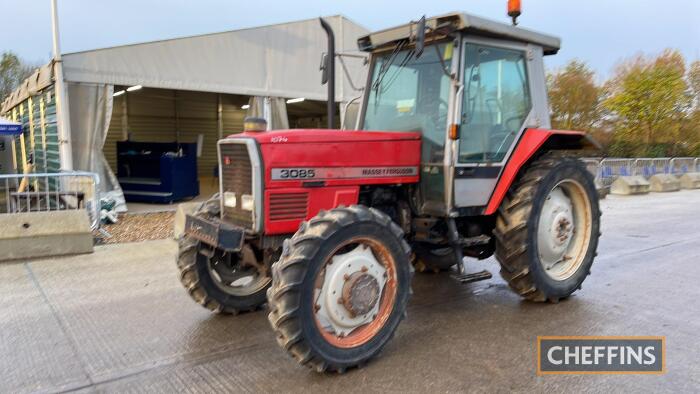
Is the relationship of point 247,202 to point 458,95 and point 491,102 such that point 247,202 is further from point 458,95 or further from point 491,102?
point 491,102

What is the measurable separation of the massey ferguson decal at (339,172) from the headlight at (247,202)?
26cm

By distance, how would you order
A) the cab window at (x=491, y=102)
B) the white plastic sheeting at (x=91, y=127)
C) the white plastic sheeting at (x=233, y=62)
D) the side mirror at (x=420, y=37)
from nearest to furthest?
1. the side mirror at (x=420, y=37)
2. the cab window at (x=491, y=102)
3. the white plastic sheeting at (x=91, y=127)
4. the white plastic sheeting at (x=233, y=62)

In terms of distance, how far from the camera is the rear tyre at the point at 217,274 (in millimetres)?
4109

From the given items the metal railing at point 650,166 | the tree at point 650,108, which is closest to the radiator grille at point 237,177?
the metal railing at point 650,166

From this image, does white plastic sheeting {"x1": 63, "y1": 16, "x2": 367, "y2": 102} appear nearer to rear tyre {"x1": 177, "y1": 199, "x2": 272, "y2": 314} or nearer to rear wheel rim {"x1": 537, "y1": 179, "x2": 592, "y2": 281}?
rear wheel rim {"x1": 537, "y1": 179, "x2": 592, "y2": 281}

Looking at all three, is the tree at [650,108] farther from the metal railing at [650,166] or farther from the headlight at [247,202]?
the headlight at [247,202]

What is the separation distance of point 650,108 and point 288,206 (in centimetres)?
2527

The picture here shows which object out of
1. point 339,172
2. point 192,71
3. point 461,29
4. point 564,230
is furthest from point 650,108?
point 339,172

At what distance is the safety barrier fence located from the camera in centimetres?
1546

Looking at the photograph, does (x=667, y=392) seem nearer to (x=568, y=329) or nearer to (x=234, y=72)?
(x=568, y=329)

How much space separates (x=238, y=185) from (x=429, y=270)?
9.07ft

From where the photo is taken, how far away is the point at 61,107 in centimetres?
950

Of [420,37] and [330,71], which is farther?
[330,71]

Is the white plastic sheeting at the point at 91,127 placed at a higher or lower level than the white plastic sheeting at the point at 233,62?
lower
